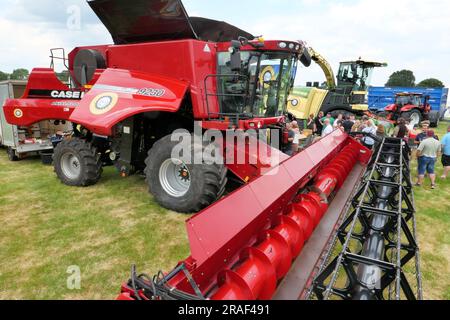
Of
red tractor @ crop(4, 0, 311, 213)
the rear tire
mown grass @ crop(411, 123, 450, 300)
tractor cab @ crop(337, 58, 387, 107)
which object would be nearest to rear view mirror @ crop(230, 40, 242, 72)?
red tractor @ crop(4, 0, 311, 213)

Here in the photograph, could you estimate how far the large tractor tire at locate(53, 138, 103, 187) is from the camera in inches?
194

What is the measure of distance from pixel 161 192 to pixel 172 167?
368 millimetres

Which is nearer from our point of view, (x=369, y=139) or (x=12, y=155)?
(x=369, y=139)

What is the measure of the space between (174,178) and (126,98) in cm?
128

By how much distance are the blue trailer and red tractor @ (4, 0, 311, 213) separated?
1578 centimetres

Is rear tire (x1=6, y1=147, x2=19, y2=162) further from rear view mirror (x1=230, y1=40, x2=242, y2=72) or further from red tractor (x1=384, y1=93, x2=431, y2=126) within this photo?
red tractor (x1=384, y1=93, x2=431, y2=126)

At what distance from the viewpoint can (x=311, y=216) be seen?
9.29 feet

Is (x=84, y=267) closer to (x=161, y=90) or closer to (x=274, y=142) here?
(x=161, y=90)

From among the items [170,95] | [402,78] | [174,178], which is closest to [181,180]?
[174,178]

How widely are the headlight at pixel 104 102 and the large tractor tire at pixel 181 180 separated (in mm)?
939

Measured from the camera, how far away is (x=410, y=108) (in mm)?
14977

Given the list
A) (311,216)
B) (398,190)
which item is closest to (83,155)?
(311,216)

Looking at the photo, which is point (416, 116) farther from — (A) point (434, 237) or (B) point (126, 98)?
(B) point (126, 98)

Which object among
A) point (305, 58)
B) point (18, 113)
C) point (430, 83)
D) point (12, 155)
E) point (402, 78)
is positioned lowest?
point (12, 155)
